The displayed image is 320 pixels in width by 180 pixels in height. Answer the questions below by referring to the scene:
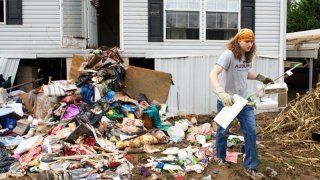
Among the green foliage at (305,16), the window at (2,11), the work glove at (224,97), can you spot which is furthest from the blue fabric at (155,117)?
the green foliage at (305,16)

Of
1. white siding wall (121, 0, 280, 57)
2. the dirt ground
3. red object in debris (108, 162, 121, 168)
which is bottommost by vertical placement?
the dirt ground

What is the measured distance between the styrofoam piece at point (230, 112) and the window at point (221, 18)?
252 inches

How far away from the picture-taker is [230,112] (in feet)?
15.4

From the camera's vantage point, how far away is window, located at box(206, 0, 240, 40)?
10812mm

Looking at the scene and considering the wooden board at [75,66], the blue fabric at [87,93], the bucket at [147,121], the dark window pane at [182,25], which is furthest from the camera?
the dark window pane at [182,25]

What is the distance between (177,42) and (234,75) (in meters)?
5.84

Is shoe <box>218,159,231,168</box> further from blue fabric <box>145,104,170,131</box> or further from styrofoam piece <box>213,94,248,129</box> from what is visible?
blue fabric <box>145,104,170,131</box>

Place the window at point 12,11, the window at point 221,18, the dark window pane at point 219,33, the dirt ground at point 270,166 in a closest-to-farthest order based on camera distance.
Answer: the dirt ground at point 270,166
the window at point 12,11
the window at point 221,18
the dark window pane at point 219,33

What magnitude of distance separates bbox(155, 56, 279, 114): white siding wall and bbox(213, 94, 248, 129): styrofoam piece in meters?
5.82

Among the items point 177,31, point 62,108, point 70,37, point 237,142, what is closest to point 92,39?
point 70,37

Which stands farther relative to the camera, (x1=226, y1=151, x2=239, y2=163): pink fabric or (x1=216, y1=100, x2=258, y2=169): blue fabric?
(x1=226, y1=151, x2=239, y2=163): pink fabric

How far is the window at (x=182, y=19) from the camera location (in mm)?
10570

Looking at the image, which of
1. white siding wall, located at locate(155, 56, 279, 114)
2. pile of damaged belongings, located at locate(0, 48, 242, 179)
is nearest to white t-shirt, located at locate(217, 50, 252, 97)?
pile of damaged belongings, located at locate(0, 48, 242, 179)

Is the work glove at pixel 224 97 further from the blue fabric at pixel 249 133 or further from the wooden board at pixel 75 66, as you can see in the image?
the wooden board at pixel 75 66
